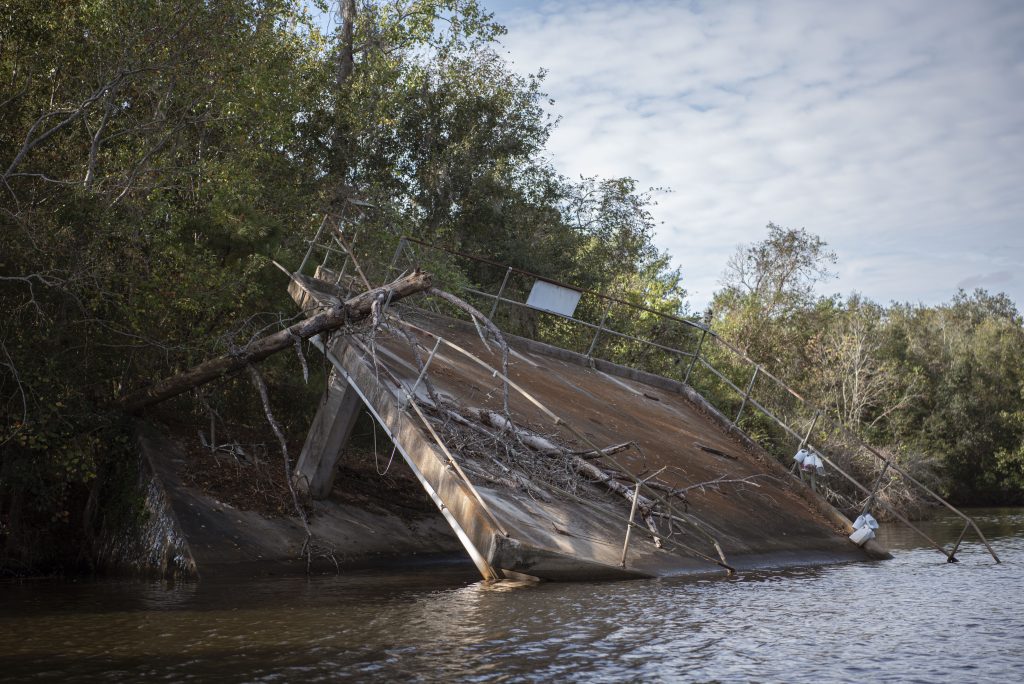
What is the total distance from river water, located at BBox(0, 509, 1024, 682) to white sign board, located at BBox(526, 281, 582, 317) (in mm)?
7626

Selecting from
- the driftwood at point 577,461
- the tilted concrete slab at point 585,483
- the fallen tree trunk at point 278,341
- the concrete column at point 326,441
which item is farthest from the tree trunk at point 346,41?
the driftwood at point 577,461

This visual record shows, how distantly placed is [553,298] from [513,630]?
37.6 ft

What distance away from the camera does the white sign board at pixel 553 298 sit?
1884cm

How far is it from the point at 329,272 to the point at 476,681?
1287 cm

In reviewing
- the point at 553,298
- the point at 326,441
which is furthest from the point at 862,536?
the point at 326,441

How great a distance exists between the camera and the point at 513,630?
8.04 meters

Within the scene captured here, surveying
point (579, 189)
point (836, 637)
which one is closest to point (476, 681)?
point (836, 637)

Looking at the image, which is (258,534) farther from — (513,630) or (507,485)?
(513,630)

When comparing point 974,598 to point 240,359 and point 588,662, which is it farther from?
point 240,359

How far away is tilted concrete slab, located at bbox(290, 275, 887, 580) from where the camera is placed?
1027 cm

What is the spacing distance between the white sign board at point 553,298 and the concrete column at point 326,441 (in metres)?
5.00

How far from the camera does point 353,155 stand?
28812mm

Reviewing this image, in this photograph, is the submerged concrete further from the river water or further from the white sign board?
the white sign board

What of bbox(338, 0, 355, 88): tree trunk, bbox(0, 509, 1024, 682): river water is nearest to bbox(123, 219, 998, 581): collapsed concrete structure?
bbox(0, 509, 1024, 682): river water
